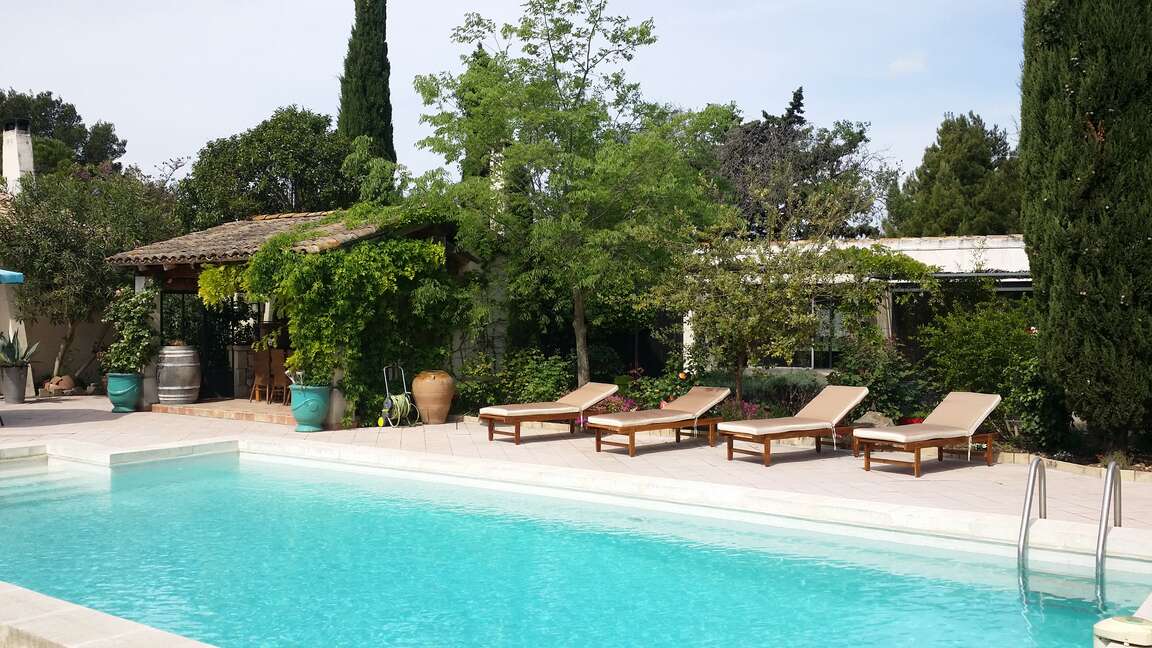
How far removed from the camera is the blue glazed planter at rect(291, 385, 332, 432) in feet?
45.9

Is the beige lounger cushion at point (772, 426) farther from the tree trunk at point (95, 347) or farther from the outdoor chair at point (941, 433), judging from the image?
the tree trunk at point (95, 347)

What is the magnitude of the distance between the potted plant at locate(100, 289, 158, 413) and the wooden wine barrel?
0.35 meters

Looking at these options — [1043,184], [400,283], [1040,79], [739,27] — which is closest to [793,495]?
[1043,184]

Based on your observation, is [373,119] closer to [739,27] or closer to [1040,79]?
[739,27]

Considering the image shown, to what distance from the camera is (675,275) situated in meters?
13.8

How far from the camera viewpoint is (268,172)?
2498cm

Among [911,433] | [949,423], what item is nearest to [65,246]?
[911,433]

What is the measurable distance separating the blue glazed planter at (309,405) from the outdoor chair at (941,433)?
783cm

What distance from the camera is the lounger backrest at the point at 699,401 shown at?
484 inches

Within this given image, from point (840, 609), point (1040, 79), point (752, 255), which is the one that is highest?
point (1040, 79)

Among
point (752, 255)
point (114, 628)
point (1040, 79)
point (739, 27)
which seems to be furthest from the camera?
point (739, 27)

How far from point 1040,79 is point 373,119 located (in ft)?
67.1

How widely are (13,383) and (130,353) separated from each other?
3418 mm

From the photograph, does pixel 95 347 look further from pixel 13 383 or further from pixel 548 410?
pixel 548 410
